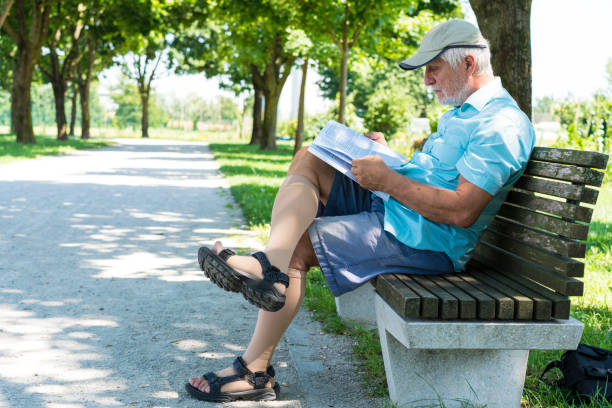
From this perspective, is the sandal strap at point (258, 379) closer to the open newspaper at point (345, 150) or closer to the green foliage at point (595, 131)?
the open newspaper at point (345, 150)

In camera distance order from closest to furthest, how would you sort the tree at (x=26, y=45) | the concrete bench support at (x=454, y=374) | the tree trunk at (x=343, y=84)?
the concrete bench support at (x=454, y=374) < the tree trunk at (x=343, y=84) < the tree at (x=26, y=45)

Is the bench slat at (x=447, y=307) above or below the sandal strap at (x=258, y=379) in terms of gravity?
above

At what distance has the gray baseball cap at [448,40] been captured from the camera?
2.77 m

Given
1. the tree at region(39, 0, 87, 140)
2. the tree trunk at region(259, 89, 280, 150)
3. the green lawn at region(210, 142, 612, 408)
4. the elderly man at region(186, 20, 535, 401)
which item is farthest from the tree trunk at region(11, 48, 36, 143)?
the elderly man at region(186, 20, 535, 401)

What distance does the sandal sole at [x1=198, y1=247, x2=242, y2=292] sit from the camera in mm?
2508

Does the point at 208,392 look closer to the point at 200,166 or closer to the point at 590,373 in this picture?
the point at 590,373

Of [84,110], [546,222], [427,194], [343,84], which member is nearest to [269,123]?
[343,84]

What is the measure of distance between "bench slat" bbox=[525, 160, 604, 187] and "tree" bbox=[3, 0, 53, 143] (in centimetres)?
2137

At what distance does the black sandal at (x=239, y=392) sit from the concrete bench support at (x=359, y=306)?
0.99m

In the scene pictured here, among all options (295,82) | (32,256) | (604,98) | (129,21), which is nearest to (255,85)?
(129,21)

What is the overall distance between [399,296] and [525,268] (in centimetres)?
66

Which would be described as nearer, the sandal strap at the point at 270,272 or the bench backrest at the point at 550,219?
the bench backrest at the point at 550,219

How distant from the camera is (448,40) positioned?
2785mm

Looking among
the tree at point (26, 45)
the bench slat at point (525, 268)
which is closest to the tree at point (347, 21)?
the tree at point (26, 45)
